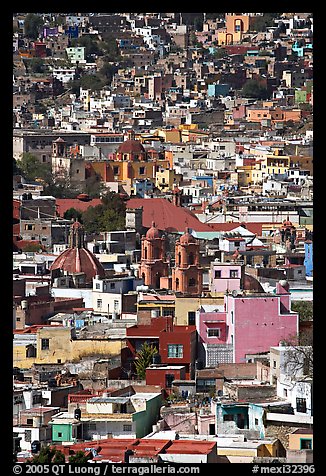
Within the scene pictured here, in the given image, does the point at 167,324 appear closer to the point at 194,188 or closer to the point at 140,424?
the point at 140,424

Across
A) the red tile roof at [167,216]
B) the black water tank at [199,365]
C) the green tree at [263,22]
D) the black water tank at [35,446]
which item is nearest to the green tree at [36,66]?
the green tree at [263,22]

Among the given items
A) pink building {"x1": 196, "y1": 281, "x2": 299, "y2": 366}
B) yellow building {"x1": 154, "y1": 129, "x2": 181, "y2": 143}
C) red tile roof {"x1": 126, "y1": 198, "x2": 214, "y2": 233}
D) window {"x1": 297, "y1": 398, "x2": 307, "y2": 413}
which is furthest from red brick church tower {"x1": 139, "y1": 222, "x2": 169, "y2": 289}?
yellow building {"x1": 154, "y1": 129, "x2": 181, "y2": 143}

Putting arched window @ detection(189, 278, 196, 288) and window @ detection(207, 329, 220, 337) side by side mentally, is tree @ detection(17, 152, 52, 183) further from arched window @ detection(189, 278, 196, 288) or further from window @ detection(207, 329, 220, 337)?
window @ detection(207, 329, 220, 337)

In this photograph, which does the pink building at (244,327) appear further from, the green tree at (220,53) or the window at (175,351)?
the green tree at (220,53)

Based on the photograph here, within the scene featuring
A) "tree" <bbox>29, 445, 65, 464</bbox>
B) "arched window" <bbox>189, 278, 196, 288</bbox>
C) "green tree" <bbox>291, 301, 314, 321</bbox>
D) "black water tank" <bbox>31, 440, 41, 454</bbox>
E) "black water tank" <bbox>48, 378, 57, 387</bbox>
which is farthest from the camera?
"arched window" <bbox>189, 278, 196, 288</bbox>

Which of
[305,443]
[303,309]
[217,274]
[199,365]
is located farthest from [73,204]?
[305,443]

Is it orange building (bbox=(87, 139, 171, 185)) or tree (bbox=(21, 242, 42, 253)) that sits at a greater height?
orange building (bbox=(87, 139, 171, 185))

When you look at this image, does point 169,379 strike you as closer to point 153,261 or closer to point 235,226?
point 153,261
